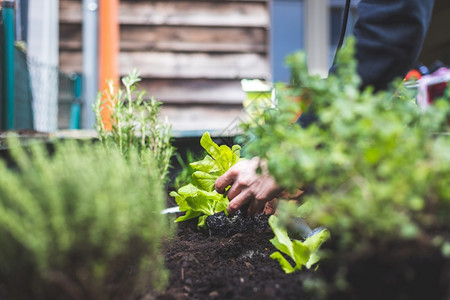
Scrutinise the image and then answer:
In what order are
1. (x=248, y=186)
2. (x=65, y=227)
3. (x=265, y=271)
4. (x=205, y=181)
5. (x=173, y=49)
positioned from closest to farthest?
(x=65, y=227), (x=265, y=271), (x=248, y=186), (x=205, y=181), (x=173, y=49)

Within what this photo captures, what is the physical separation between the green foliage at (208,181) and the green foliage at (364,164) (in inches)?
30.4

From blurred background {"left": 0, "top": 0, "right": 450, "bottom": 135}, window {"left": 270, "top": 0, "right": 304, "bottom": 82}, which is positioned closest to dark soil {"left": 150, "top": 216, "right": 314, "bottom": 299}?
blurred background {"left": 0, "top": 0, "right": 450, "bottom": 135}

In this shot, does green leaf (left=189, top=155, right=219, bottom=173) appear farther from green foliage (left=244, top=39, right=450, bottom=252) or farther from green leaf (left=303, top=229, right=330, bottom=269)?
green foliage (left=244, top=39, right=450, bottom=252)

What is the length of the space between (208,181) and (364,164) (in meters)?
0.89

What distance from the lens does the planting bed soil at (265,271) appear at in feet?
1.99

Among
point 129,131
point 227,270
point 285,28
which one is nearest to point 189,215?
point 129,131

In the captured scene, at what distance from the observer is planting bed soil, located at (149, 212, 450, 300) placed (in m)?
0.61

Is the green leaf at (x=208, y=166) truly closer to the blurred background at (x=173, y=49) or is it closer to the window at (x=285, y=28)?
the blurred background at (x=173, y=49)

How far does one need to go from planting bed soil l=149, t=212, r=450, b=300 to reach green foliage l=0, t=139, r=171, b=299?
0.22 metres

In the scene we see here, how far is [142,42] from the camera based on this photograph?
411 cm

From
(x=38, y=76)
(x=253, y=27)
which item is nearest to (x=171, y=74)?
(x=253, y=27)

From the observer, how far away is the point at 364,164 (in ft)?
1.94

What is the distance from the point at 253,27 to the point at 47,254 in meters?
3.91

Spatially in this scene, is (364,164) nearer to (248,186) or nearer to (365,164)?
(365,164)
